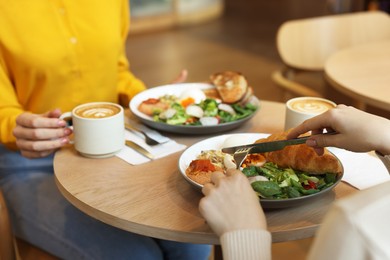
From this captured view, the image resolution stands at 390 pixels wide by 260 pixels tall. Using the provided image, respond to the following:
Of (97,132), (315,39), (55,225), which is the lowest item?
(55,225)

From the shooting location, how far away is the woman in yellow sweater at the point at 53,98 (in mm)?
1273

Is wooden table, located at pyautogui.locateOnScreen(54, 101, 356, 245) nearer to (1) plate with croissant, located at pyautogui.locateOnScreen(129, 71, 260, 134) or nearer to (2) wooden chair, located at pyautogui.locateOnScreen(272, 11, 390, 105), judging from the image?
(1) plate with croissant, located at pyautogui.locateOnScreen(129, 71, 260, 134)

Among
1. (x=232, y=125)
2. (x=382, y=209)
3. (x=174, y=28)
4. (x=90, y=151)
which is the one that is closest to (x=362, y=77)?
(x=232, y=125)

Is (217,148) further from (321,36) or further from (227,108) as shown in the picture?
(321,36)

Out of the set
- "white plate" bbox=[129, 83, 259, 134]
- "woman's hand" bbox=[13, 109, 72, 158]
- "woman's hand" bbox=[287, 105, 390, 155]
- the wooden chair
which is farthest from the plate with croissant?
the wooden chair

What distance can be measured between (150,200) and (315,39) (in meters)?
1.72

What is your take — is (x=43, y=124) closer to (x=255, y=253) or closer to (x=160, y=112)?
(x=160, y=112)

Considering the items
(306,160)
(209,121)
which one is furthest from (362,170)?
(209,121)

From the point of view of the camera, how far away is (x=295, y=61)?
247 centimetres

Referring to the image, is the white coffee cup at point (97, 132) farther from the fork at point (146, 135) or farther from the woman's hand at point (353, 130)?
the woman's hand at point (353, 130)

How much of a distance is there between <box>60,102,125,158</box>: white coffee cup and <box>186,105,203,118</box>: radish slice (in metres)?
0.21

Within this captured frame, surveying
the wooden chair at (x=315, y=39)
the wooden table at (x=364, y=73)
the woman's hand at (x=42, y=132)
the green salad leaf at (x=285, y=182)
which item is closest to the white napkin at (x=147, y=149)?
the woman's hand at (x=42, y=132)

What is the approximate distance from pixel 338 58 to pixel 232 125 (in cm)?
90

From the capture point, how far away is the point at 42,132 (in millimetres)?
1248
